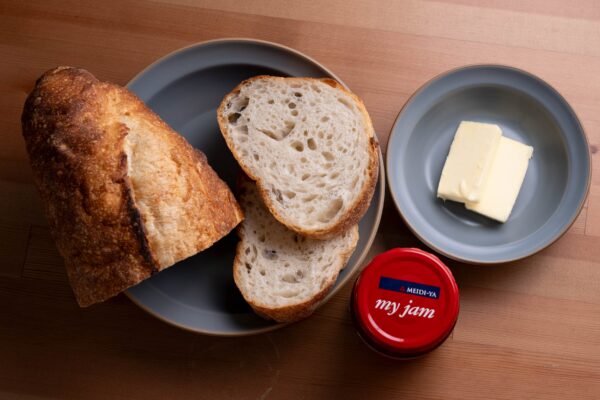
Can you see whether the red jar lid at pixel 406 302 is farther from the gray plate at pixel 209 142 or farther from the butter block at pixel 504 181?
the butter block at pixel 504 181

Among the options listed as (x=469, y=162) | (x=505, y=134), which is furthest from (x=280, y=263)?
(x=505, y=134)

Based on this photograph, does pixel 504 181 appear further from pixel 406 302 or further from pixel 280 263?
pixel 280 263

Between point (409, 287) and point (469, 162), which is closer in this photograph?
point (409, 287)

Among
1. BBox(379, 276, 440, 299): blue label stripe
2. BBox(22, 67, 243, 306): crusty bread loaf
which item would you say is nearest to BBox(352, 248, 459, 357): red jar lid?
BBox(379, 276, 440, 299): blue label stripe

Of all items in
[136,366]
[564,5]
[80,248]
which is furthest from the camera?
[564,5]

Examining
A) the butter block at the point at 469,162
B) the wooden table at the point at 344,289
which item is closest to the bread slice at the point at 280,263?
the wooden table at the point at 344,289

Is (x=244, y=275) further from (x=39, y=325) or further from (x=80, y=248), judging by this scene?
(x=39, y=325)

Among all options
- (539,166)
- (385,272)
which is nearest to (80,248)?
(385,272)
